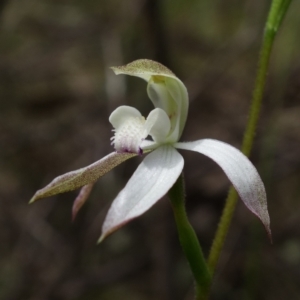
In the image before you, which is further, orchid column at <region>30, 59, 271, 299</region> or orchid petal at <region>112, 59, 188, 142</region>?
orchid petal at <region>112, 59, 188, 142</region>

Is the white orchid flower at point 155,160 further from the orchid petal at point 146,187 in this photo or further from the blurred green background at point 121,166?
the blurred green background at point 121,166

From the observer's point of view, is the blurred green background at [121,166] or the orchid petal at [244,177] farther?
the blurred green background at [121,166]

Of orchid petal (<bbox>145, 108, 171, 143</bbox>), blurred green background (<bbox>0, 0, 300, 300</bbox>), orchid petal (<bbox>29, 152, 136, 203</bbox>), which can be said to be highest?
orchid petal (<bbox>145, 108, 171, 143</bbox>)

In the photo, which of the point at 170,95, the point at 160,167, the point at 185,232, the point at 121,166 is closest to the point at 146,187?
the point at 160,167

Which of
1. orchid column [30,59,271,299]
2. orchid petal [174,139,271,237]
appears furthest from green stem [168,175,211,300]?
orchid petal [174,139,271,237]

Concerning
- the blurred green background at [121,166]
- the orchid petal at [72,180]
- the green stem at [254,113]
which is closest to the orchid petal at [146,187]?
the orchid petal at [72,180]

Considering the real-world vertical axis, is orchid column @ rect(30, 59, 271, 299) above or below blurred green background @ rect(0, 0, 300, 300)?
above

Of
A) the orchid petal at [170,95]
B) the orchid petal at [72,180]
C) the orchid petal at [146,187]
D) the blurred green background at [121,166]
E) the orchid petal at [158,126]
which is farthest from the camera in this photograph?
the blurred green background at [121,166]

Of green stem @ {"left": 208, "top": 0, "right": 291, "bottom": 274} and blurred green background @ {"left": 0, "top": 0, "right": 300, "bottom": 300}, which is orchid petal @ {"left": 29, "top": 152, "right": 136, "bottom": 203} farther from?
blurred green background @ {"left": 0, "top": 0, "right": 300, "bottom": 300}

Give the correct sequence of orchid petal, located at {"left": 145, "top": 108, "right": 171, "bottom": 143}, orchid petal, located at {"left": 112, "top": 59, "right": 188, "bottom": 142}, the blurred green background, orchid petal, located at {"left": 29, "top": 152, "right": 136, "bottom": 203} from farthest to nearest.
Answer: the blurred green background
orchid petal, located at {"left": 112, "top": 59, "right": 188, "bottom": 142}
orchid petal, located at {"left": 145, "top": 108, "right": 171, "bottom": 143}
orchid petal, located at {"left": 29, "top": 152, "right": 136, "bottom": 203}

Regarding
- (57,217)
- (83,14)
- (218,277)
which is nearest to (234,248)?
(218,277)
